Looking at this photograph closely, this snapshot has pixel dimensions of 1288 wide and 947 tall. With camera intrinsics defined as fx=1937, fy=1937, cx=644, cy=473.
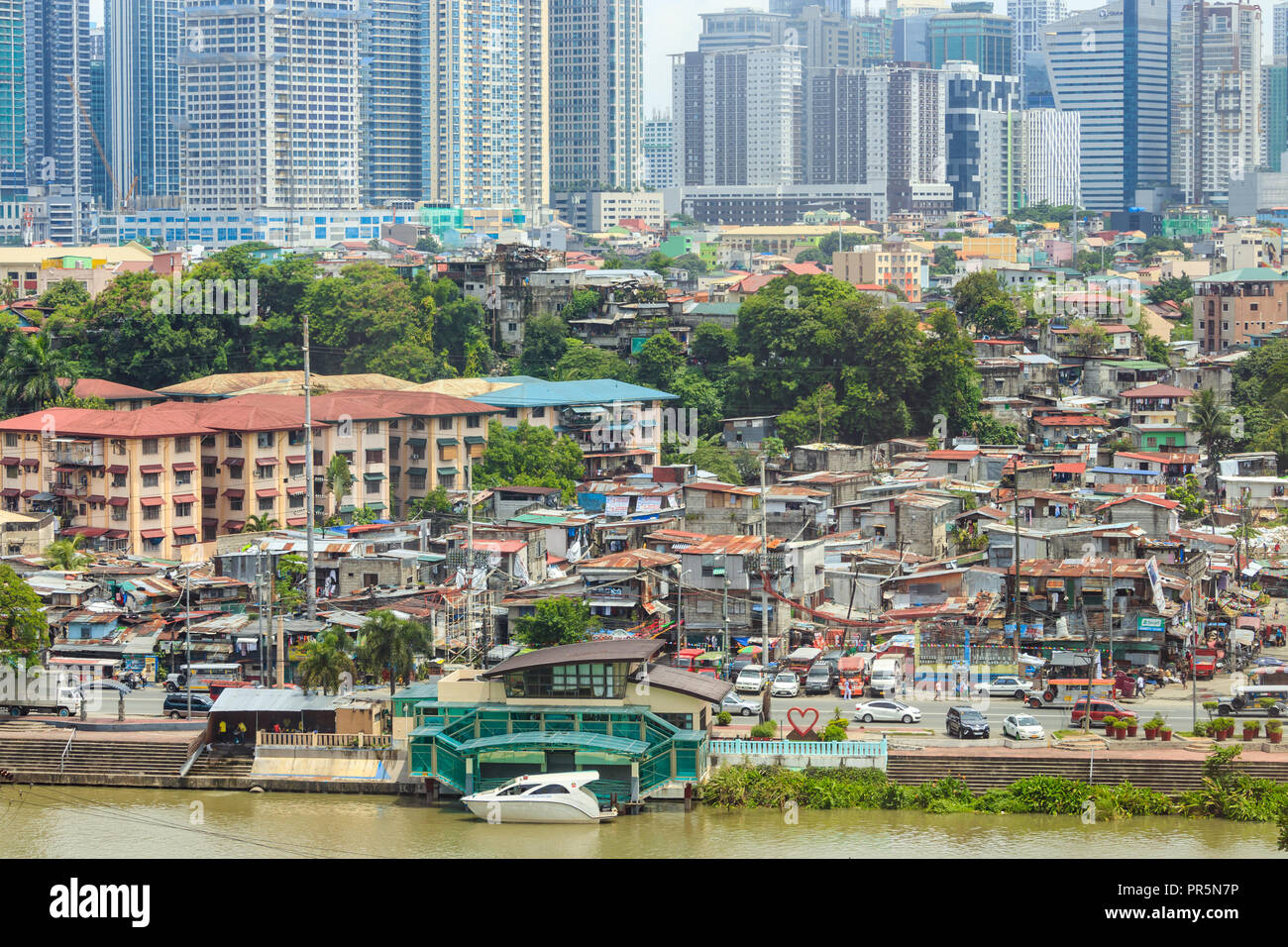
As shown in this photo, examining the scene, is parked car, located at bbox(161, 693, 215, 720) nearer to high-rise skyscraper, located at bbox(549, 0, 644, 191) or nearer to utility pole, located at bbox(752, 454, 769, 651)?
utility pole, located at bbox(752, 454, 769, 651)

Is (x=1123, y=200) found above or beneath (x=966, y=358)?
above

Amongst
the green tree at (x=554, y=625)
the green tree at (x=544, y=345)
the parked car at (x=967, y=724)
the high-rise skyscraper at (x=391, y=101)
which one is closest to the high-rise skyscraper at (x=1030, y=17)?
the high-rise skyscraper at (x=391, y=101)

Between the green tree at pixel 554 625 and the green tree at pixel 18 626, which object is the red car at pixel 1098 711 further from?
the green tree at pixel 18 626

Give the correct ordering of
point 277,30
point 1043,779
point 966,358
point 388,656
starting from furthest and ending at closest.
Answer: point 277,30, point 966,358, point 388,656, point 1043,779

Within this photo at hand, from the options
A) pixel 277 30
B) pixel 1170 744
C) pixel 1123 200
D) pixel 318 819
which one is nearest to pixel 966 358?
pixel 1170 744

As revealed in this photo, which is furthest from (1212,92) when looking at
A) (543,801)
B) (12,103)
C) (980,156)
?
(543,801)

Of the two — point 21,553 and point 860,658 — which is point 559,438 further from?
point 860,658

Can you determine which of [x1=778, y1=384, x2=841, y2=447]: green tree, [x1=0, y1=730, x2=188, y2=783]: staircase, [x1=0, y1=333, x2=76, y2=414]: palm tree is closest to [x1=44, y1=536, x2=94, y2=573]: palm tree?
[x1=0, y1=730, x2=188, y2=783]: staircase

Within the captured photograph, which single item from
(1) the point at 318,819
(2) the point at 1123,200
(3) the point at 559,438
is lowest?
(1) the point at 318,819
